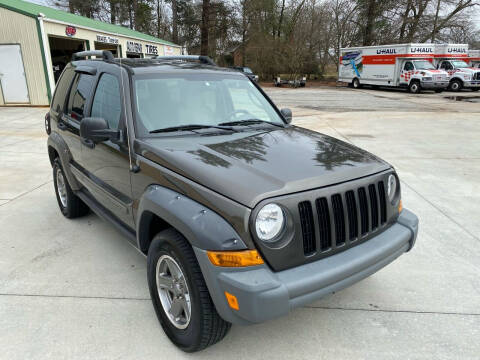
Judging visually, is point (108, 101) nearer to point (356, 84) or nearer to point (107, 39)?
point (107, 39)

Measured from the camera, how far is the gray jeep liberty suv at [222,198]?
2.05 meters

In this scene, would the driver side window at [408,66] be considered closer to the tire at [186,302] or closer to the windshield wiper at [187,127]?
the windshield wiper at [187,127]

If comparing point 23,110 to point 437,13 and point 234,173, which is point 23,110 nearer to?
point 234,173

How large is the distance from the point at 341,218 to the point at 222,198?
0.76 metres

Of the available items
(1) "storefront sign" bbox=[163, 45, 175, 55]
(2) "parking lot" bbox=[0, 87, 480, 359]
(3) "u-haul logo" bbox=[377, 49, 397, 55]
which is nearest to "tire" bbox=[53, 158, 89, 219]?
(2) "parking lot" bbox=[0, 87, 480, 359]

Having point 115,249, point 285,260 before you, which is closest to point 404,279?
point 285,260

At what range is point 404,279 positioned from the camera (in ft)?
11.0

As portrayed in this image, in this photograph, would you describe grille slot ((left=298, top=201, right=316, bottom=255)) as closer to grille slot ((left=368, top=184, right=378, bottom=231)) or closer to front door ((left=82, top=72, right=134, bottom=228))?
grille slot ((left=368, top=184, right=378, bottom=231))

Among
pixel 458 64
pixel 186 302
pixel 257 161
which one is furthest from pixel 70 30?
pixel 458 64

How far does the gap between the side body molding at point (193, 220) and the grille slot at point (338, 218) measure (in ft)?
2.04

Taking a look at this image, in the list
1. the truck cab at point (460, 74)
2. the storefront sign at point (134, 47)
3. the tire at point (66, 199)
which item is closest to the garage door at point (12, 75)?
the storefront sign at point (134, 47)

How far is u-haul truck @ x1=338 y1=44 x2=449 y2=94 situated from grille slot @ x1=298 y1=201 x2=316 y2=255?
26901 mm

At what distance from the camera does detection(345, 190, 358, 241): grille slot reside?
2.36m

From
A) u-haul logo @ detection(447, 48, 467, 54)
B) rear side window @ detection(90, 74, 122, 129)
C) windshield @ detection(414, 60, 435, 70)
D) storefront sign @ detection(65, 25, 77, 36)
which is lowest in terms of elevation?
windshield @ detection(414, 60, 435, 70)
